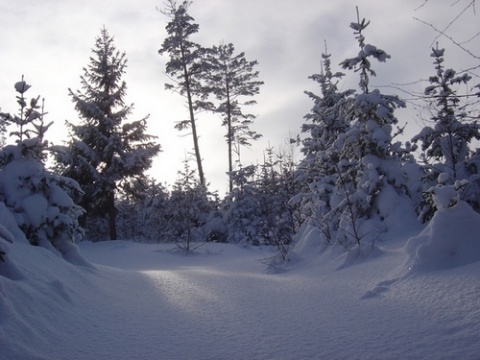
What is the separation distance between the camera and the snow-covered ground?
12.3 feet

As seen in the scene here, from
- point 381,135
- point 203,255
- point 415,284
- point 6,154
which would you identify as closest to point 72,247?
point 6,154

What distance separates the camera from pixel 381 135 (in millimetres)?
11297

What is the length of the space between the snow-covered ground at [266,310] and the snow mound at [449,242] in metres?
0.01

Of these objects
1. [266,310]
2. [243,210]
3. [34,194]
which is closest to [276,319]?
Answer: [266,310]

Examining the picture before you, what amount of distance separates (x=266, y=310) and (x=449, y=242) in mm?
2842

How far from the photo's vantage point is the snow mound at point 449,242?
19.1ft

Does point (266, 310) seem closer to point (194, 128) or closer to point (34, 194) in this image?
point (34, 194)

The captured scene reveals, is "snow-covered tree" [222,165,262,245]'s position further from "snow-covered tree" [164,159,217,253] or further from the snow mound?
the snow mound

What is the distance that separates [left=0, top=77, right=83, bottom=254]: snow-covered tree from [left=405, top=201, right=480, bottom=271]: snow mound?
276 inches

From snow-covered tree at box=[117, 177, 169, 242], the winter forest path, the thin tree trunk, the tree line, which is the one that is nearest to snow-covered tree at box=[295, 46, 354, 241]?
the tree line

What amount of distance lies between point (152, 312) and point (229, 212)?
17.5 m

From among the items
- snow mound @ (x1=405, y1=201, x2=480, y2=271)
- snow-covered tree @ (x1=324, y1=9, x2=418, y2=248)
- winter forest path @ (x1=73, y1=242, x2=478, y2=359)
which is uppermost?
snow-covered tree @ (x1=324, y1=9, x2=418, y2=248)

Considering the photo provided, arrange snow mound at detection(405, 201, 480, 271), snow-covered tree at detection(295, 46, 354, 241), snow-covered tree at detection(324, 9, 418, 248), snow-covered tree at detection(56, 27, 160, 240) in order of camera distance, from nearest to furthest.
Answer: snow mound at detection(405, 201, 480, 271) < snow-covered tree at detection(324, 9, 418, 248) < snow-covered tree at detection(295, 46, 354, 241) < snow-covered tree at detection(56, 27, 160, 240)

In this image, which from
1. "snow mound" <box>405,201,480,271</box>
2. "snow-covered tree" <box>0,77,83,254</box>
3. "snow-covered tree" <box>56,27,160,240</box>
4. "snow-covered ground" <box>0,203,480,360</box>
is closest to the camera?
"snow-covered ground" <box>0,203,480,360</box>
